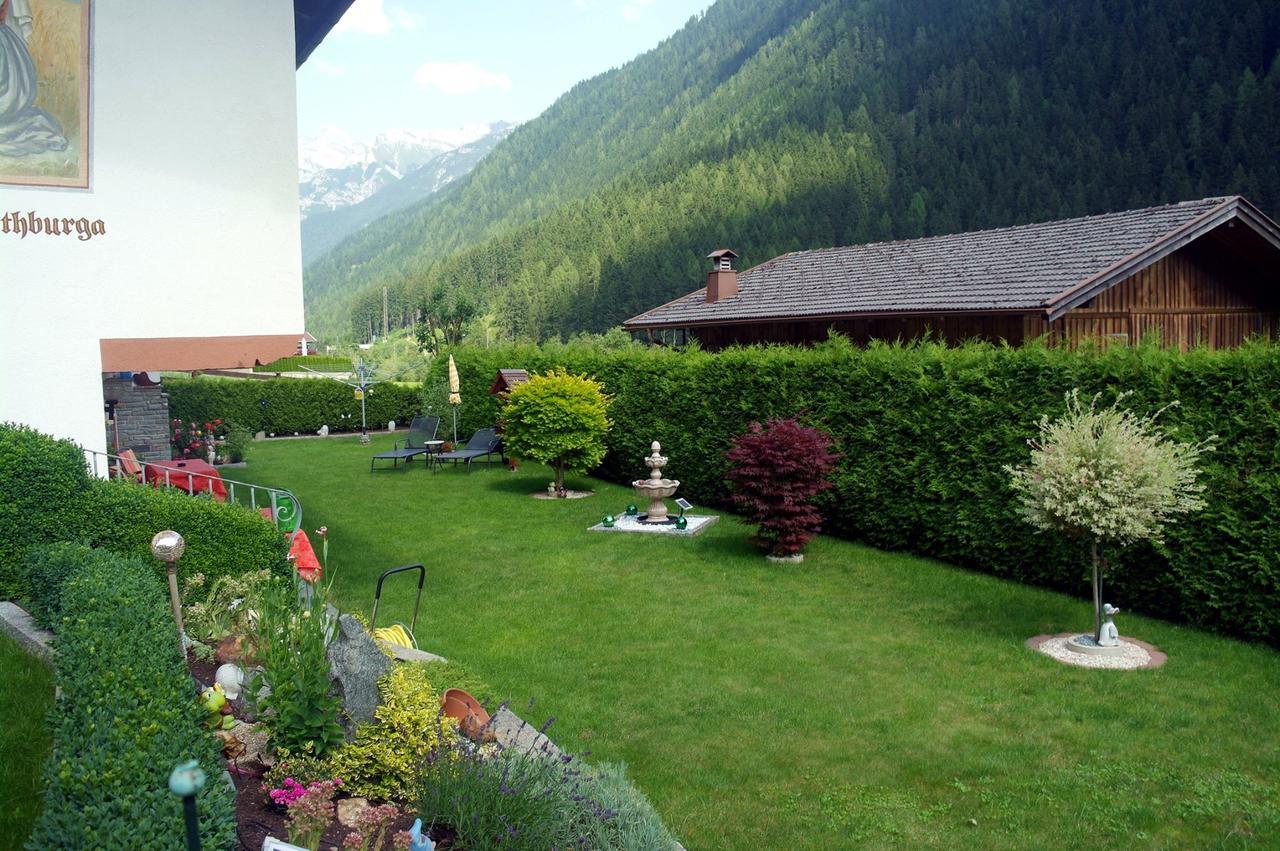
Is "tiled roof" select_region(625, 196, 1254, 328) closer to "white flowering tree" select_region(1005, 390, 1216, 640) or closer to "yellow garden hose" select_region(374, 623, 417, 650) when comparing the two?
"white flowering tree" select_region(1005, 390, 1216, 640)

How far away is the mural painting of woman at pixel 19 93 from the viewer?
6.80 metres

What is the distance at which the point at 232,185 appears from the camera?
785cm

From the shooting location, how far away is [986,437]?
37.1 ft

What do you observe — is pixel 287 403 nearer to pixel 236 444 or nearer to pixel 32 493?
pixel 236 444

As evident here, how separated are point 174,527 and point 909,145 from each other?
78.9m

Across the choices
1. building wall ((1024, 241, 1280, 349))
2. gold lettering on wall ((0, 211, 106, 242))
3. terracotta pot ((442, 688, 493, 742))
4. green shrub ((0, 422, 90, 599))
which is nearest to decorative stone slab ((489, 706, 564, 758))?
terracotta pot ((442, 688, 493, 742))

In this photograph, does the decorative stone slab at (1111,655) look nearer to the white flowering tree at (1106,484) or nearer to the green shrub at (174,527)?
the white flowering tree at (1106,484)

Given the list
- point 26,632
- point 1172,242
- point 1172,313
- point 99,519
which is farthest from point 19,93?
point 1172,313

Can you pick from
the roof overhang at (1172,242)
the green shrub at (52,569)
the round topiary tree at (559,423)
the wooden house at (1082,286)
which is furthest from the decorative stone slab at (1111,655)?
the round topiary tree at (559,423)

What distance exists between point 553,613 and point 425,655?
2.74 m

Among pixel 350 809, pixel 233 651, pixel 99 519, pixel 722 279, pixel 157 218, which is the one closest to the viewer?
pixel 350 809

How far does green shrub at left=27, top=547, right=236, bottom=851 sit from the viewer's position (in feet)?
10.9

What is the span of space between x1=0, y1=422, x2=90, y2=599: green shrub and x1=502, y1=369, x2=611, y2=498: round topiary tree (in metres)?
9.94

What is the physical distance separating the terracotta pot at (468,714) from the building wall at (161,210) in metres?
3.97
